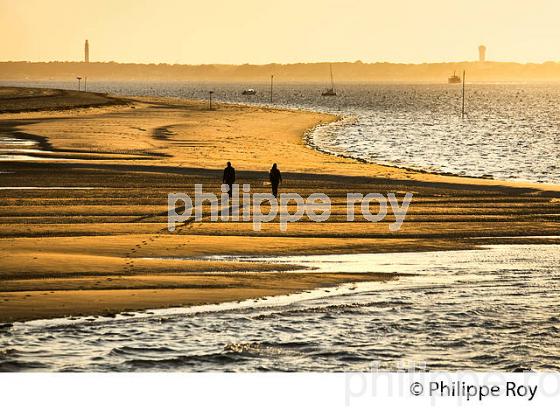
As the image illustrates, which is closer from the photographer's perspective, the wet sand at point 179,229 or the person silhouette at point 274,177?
the wet sand at point 179,229

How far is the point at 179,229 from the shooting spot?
29688 millimetres

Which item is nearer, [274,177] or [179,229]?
[179,229]

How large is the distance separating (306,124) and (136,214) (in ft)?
245

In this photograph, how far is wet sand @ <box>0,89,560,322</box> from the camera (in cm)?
2209

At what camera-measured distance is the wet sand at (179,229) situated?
72.5ft

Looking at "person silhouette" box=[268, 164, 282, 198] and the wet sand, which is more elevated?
"person silhouette" box=[268, 164, 282, 198]

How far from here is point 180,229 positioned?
29703mm

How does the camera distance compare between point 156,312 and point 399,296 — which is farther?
point 399,296

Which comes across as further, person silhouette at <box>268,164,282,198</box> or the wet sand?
person silhouette at <box>268,164,282,198</box>

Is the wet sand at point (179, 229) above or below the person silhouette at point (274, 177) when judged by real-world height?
below

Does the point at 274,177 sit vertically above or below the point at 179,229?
above
